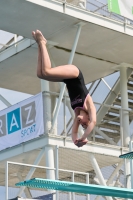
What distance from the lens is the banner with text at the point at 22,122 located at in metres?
21.8

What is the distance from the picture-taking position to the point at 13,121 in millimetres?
22781

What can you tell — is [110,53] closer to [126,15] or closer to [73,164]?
[126,15]

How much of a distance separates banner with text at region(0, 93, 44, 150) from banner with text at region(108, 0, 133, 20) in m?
3.85

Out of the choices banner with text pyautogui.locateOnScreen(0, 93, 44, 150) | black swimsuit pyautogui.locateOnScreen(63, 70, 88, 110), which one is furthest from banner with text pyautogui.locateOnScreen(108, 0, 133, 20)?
black swimsuit pyautogui.locateOnScreen(63, 70, 88, 110)

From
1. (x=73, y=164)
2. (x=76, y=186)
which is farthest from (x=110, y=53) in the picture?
(x=76, y=186)

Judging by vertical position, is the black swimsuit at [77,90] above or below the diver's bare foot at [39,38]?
below

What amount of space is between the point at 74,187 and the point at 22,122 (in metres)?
10.6

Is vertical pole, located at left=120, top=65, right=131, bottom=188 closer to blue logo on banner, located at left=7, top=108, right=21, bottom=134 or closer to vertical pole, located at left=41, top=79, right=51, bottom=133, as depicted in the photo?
vertical pole, located at left=41, top=79, right=51, bottom=133

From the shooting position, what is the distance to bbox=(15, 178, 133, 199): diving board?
36.0 ft

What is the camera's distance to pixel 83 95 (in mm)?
8984

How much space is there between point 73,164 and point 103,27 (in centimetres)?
609

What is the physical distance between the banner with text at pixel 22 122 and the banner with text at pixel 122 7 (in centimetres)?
385

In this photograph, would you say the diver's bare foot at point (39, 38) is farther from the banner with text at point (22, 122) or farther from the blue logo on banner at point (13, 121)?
the blue logo on banner at point (13, 121)

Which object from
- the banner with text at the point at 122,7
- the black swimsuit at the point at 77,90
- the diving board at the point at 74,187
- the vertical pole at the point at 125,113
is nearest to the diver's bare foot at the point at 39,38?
the black swimsuit at the point at 77,90
